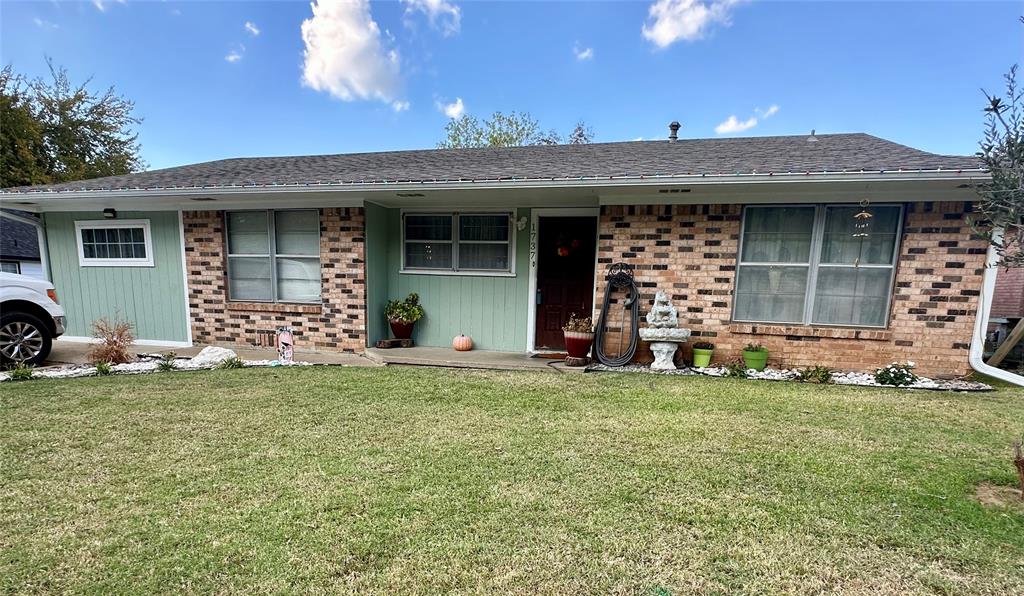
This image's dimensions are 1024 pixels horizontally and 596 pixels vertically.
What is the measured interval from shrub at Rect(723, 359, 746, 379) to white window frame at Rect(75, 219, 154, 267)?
8.93 m

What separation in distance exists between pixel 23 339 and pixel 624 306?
7633 mm

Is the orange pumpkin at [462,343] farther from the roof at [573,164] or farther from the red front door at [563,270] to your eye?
the roof at [573,164]

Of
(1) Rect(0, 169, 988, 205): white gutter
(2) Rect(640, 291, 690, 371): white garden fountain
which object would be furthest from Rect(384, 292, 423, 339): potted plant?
(2) Rect(640, 291, 690, 371): white garden fountain

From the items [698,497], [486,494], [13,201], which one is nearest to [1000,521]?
[698,497]

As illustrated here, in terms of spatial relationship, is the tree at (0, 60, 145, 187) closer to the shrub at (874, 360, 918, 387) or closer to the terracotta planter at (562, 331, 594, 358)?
the terracotta planter at (562, 331, 594, 358)

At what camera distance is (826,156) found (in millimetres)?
5117

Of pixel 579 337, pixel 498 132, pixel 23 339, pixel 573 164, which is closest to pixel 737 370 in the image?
pixel 579 337

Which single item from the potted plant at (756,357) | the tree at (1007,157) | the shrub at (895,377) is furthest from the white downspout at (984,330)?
the tree at (1007,157)

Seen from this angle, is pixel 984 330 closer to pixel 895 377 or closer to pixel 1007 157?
pixel 895 377

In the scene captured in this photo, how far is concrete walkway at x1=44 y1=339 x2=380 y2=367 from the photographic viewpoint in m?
5.57

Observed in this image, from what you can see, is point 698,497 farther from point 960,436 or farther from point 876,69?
point 876,69

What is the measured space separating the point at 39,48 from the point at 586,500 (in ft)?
82.4

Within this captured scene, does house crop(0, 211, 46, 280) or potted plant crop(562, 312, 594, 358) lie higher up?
house crop(0, 211, 46, 280)

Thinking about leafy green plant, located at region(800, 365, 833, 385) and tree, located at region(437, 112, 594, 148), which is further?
tree, located at region(437, 112, 594, 148)
